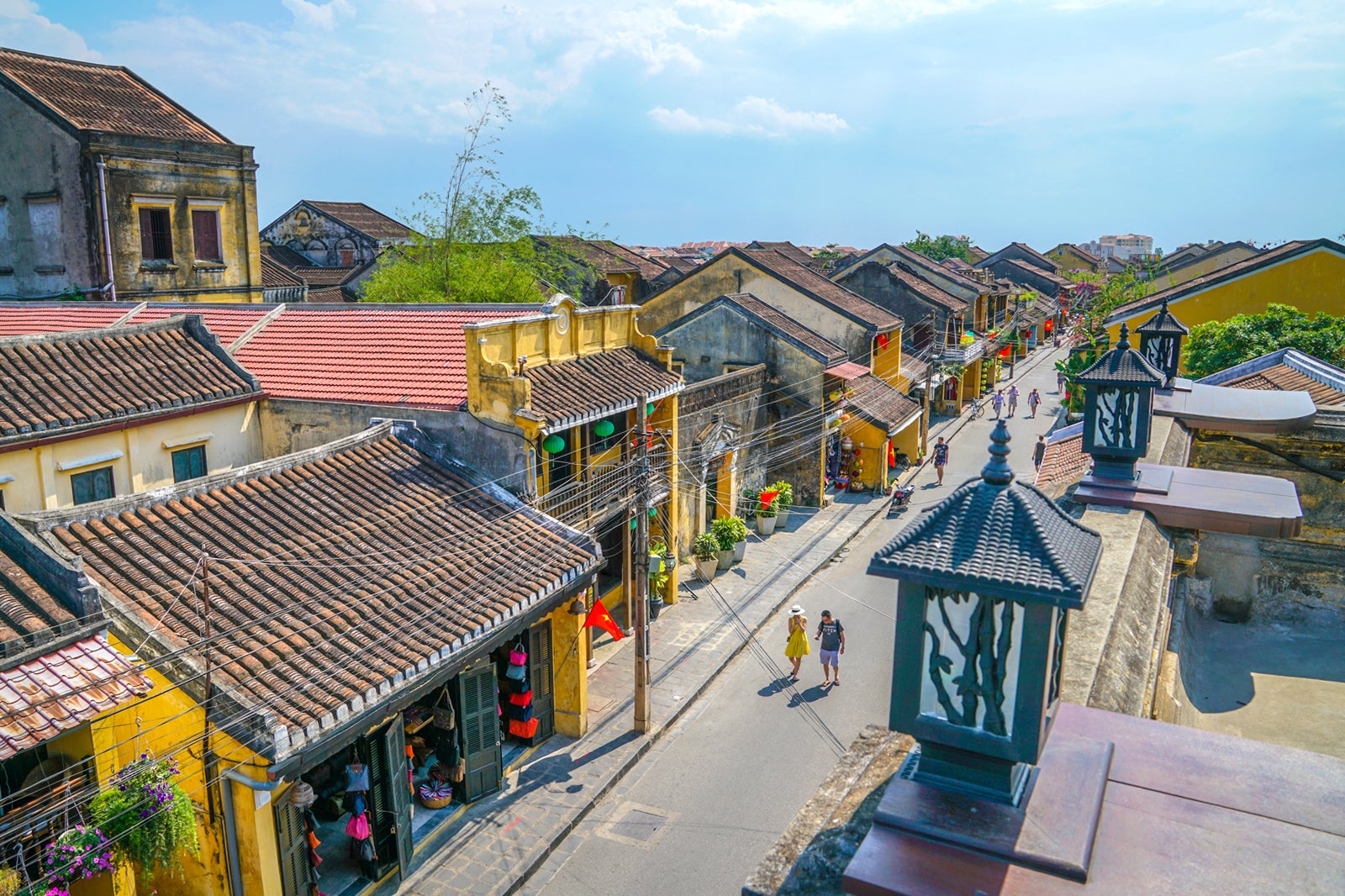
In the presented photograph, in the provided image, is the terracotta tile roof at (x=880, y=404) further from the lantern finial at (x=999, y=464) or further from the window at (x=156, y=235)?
the lantern finial at (x=999, y=464)

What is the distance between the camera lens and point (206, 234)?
2902 centimetres

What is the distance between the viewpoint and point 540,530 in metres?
15.3

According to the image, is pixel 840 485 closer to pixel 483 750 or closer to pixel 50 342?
pixel 483 750

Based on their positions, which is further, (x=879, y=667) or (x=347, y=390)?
(x=879, y=667)

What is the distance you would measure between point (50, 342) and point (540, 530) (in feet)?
29.5

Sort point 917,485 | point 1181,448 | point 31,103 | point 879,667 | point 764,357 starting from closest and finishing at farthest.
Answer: point 1181,448 < point 879,667 < point 31,103 < point 764,357 < point 917,485

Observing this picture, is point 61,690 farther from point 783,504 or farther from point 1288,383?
point 783,504

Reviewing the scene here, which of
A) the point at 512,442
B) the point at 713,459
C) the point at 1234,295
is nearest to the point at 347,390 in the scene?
the point at 512,442

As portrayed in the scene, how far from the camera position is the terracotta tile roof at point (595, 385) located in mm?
16438

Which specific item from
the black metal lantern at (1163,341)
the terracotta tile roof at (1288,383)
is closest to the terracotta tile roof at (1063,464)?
the black metal lantern at (1163,341)

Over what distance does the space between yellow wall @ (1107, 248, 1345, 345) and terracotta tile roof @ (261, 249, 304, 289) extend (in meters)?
33.7

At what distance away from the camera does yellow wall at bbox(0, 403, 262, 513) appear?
45.7 feet

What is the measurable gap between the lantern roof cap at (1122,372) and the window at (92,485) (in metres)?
15.1

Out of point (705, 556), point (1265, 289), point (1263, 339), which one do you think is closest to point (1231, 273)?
point (1265, 289)
